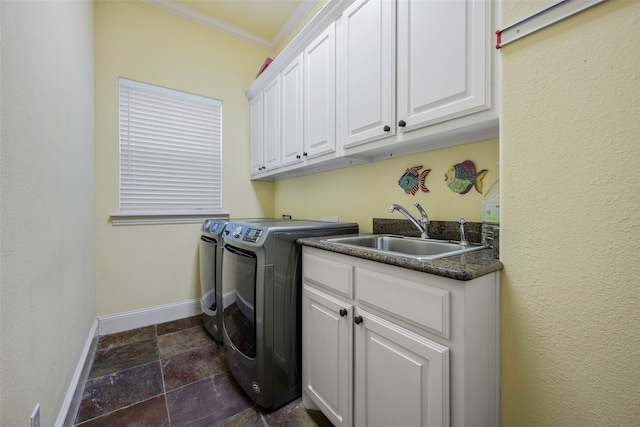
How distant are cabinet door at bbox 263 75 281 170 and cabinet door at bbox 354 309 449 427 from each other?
1721 millimetres

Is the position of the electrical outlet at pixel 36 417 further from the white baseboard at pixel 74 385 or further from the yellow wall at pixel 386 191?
the yellow wall at pixel 386 191

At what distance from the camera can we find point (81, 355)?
1630 mm

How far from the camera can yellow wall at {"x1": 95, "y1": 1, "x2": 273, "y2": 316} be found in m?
2.16

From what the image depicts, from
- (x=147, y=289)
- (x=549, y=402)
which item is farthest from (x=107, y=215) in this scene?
(x=549, y=402)

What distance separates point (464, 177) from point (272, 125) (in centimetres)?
172

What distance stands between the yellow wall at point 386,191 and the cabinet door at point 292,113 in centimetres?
35

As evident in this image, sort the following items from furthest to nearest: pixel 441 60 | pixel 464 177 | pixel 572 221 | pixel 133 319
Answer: pixel 133 319, pixel 464 177, pixel 441 60, pixel 572 221

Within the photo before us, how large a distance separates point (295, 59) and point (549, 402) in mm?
2353

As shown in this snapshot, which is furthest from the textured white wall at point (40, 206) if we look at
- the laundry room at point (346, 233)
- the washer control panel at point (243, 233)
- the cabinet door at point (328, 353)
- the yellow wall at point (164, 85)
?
the cabinet door at point (328, 353)

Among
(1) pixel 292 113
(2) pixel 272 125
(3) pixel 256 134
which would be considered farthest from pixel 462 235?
(3) pixel 256 134

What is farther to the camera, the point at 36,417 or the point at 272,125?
the point at 272,125

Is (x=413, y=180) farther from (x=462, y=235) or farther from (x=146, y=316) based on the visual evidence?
(x=146, y=316)

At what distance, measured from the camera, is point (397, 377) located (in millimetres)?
896

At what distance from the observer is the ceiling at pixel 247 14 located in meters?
2.37
